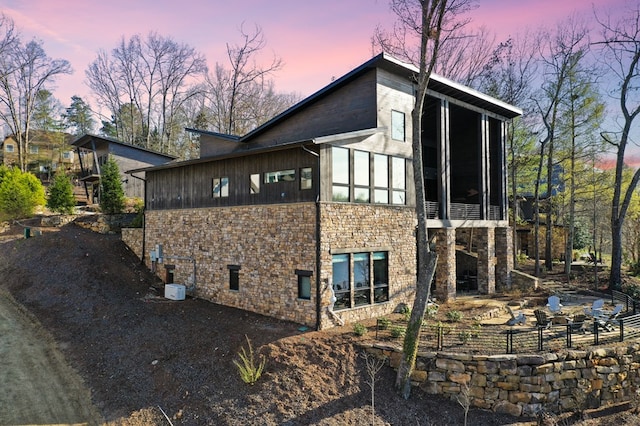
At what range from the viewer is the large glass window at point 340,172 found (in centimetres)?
1177

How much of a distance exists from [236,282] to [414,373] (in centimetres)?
699

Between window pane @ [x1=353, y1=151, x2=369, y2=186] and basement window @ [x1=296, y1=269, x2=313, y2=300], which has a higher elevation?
window pane @ [x1=353, y1=151, x2=369, y2=186]

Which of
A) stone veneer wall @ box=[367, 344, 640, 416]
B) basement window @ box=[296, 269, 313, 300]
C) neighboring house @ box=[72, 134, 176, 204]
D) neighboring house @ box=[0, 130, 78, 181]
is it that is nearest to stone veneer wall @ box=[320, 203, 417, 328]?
basement window @ box=[296, 269, 313, 300]

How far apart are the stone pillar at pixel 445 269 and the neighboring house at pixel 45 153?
121 feet

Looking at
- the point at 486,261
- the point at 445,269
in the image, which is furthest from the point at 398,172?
the point at 486,261

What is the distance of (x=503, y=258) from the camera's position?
1939 centimetres

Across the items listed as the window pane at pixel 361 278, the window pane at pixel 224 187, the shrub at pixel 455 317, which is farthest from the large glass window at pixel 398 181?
the window pane at pixel 224 187

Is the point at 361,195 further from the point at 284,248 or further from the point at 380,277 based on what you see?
the point at 284,248

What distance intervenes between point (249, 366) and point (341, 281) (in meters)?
3.92

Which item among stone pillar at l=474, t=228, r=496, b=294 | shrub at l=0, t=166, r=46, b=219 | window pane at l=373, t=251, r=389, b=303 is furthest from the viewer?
shrub at l=0, t=166, r=46, b=219

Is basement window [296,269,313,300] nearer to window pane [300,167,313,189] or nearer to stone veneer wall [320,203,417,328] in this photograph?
stone veneer wall [320,203,417,328]

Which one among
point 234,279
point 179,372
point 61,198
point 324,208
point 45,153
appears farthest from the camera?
point 45,153

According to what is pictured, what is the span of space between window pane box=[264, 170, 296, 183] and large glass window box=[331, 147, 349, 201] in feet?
4.44

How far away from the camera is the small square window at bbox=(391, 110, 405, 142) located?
13984 millimetres
